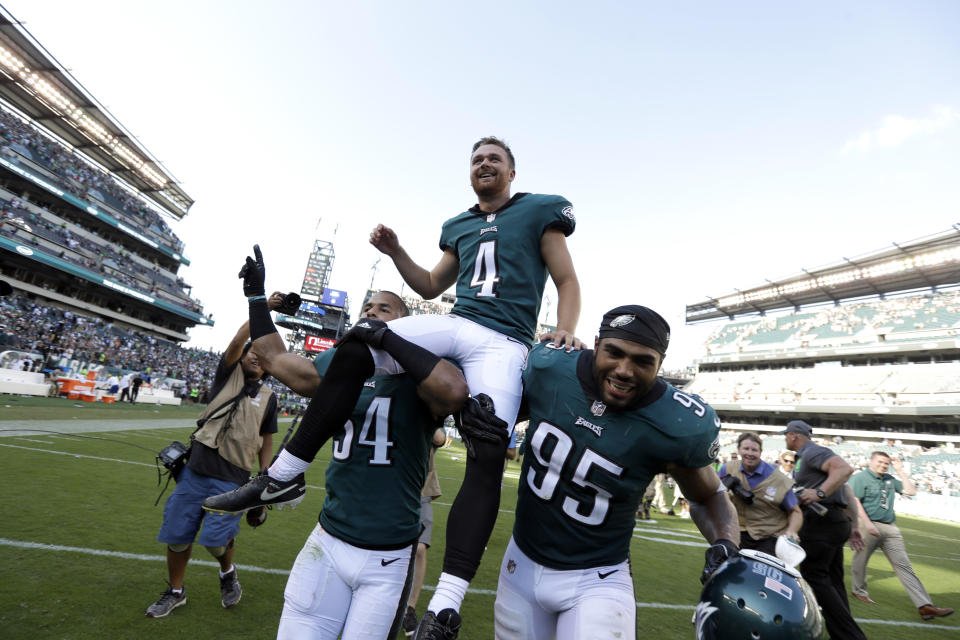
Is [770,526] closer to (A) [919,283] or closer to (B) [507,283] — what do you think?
(B) [507,283]

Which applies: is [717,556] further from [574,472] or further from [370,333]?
[370,333]

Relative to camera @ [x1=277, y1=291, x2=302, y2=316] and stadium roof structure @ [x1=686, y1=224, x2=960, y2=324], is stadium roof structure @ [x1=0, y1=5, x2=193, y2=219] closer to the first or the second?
camera @ [x1=277, y1=291, x2=302, y2=316]

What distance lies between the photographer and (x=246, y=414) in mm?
4363

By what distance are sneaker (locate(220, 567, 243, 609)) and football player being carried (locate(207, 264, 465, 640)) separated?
232 cm

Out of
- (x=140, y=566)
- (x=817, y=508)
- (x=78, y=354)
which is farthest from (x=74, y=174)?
(x=817, y=508)

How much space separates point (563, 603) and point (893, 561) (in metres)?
7.84

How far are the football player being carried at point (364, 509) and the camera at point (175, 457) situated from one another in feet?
7.89

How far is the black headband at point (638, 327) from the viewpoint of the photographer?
6.86 ft

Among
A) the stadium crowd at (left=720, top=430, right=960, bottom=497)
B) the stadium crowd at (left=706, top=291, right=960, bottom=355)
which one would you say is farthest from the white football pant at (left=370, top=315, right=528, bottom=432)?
the stadium crowd at (left=706, top=291, right=960, bottom=355)

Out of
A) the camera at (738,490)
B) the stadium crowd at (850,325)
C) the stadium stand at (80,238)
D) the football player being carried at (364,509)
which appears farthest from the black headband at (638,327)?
the stadium crowd at (850,325)

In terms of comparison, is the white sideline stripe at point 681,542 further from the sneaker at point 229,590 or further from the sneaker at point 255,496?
the sneaker at point 255,496

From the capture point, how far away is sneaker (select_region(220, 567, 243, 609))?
12.8ft

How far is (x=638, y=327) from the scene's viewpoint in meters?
2.11

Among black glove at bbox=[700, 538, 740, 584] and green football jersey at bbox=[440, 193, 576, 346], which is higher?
green football jersey at bbox=[440, 193, 576, 346]
